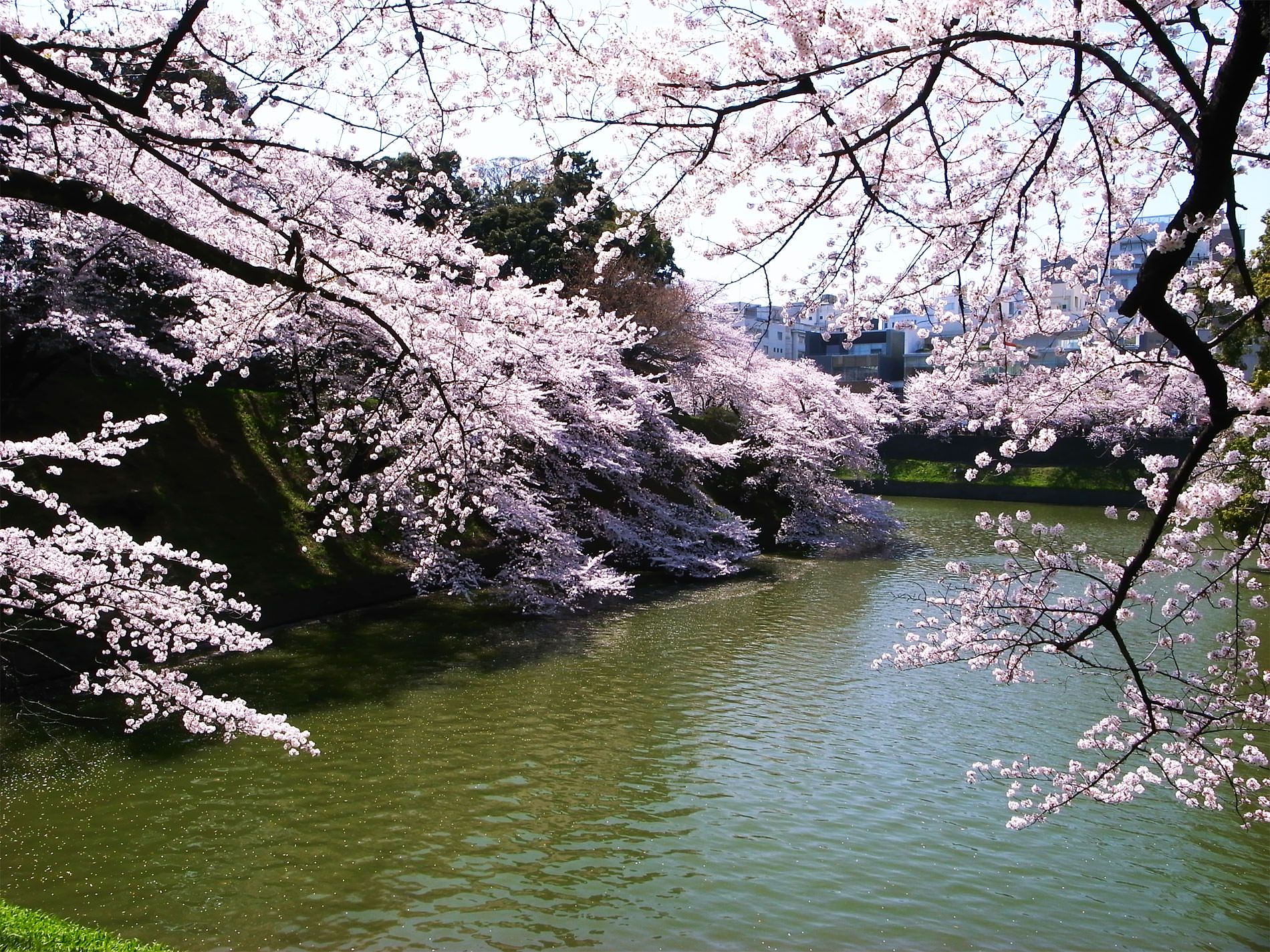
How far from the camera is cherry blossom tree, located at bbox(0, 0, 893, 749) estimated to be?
4.66 metres

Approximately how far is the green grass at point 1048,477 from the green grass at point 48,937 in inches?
1077

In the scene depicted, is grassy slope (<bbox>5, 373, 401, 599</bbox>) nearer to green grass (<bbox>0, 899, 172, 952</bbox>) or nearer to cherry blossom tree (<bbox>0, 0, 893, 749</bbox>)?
cherry blossom tree (<bbox>0, 0, 893, 749</bbox>)

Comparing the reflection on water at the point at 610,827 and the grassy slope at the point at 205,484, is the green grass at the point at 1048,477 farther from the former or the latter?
the reflection on water at the point at 610,827

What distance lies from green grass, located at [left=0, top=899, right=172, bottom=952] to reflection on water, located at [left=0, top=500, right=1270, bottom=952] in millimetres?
636

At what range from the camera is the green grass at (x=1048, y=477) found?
30.1 metres

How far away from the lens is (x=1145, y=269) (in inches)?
117

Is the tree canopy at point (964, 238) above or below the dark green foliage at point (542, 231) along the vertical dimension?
below

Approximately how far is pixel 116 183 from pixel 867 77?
8110mm

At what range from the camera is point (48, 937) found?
12.9 feet

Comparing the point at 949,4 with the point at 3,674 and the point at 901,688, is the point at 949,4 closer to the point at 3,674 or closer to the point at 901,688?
the point at 901,688

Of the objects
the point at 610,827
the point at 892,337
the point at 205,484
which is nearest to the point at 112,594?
the point at 610,827

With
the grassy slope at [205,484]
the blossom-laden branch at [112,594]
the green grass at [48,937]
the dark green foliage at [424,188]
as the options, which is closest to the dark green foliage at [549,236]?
the dark green foliage at [424,188]

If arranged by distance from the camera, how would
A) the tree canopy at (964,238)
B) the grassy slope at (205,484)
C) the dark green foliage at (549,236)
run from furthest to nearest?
the dark green foliage at (549,236), the grassy slope at (205,484), the tree canopy at (964,238)

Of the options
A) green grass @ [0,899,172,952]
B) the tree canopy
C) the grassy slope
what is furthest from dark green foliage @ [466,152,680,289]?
green grass @ [0,899,172,952]
